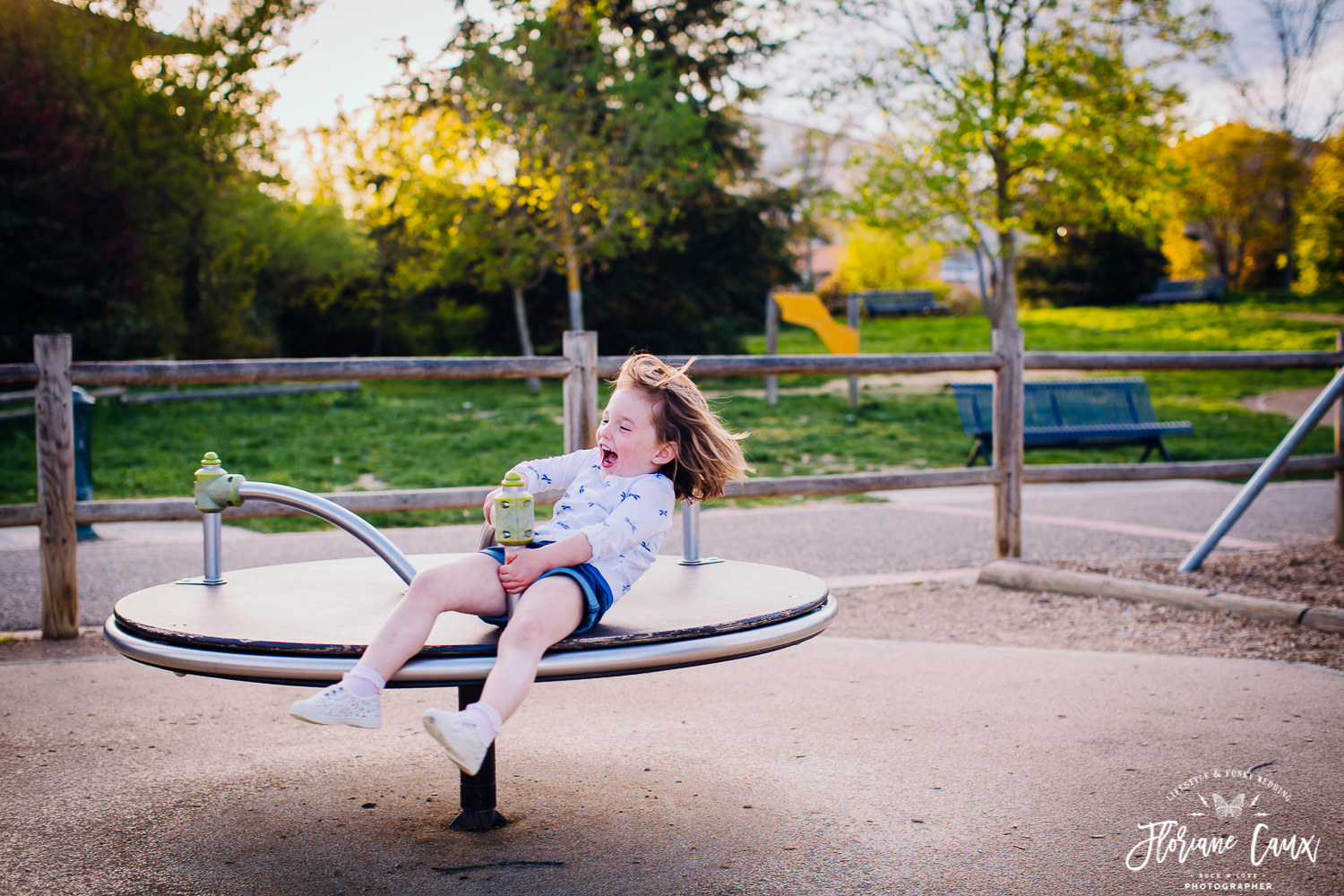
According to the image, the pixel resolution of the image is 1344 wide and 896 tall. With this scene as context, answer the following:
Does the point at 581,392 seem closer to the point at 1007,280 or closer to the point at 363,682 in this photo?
the point at 363,682

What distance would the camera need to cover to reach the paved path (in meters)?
2.32

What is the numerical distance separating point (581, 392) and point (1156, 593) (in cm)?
279

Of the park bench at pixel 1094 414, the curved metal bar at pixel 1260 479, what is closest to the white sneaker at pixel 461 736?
the curved metal bar at pixel 1260 479

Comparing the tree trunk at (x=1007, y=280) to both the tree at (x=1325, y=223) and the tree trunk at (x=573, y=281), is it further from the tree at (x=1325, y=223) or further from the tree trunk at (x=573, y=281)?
the tree at (x=1325, y=223)

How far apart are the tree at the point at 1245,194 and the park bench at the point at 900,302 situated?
6542mm

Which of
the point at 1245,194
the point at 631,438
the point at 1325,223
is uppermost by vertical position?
the point at 1245,194

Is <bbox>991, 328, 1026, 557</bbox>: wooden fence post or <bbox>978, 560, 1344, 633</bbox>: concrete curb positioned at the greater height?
<bbox>991, 328, 1026, 557</bbox>: wooden fence post

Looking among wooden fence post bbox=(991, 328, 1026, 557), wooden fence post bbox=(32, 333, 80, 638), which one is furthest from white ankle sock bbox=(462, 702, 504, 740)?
wooden fence post bbox=(991, 328, 1026, 557)

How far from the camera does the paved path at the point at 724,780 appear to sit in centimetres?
232

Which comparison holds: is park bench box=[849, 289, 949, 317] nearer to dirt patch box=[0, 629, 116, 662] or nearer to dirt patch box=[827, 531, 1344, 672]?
dirt patch box=[827, 531, 1344, 672]

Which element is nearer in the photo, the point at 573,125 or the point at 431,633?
the point at 431,633

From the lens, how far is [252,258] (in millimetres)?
22328

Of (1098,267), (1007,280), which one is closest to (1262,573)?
(1007,280)

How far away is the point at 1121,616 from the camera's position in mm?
4738
